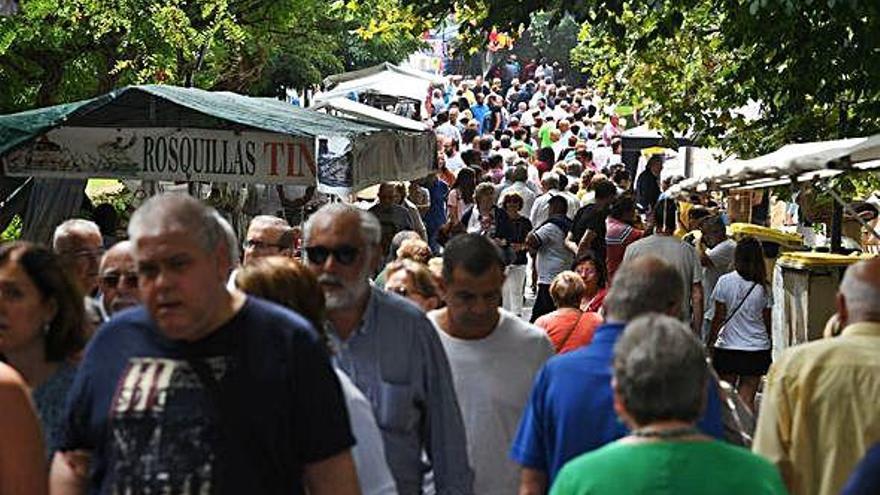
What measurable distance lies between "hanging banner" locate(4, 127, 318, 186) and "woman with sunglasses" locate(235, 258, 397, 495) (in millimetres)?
7181

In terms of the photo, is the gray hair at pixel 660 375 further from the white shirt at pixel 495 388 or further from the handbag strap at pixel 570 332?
the handbag strap at pixel 570 332

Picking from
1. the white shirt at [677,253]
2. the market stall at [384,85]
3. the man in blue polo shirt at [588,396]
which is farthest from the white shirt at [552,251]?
the market stall at [384,85]

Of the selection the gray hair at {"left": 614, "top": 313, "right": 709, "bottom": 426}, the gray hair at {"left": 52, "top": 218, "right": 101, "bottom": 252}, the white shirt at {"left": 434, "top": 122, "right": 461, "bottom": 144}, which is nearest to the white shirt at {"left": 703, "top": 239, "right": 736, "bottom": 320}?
the gray hair at {"left": 52, "top": 218, "right": 101, "bottom": 252}

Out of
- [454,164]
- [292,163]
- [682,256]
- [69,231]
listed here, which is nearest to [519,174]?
[454,164]

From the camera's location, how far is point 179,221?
5023 mm

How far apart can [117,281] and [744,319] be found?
656cm

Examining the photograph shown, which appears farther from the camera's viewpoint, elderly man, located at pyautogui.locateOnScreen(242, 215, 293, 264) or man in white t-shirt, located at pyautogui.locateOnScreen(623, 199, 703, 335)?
man in white t-shirt, located at pyautogui.locateOnScreen(623, 199, 703, 335)

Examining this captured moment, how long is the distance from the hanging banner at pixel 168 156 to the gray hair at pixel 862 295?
6816mm

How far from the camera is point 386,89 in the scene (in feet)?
120

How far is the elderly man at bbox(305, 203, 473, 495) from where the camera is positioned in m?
6.42

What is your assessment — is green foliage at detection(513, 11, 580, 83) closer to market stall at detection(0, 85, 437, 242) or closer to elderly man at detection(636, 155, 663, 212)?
elderly man at detection(636, 155, 663, 212)

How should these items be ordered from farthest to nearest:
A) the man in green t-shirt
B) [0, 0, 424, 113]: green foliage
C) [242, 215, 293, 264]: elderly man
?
[0, 0, 424, 113]: green foliage < [242, 215, 293, 264]: elderly man < the man in green t-shirt

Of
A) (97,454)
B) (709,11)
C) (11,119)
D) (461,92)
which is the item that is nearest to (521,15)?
(11,119)

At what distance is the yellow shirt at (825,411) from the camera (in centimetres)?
634
